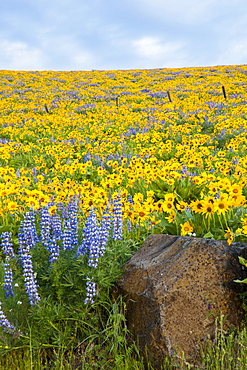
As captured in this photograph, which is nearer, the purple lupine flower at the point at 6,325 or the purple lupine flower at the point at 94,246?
the purple lupine flower at the point at 6,325

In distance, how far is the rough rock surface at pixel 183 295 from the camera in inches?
117

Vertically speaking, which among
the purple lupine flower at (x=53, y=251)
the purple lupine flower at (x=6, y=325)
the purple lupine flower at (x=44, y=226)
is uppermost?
the purple lupine flower at (x=44, y=226)

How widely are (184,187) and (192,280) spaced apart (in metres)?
3.32

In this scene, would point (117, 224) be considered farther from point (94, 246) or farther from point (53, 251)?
point (53, 251)

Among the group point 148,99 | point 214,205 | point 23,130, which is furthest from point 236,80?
point 214,205

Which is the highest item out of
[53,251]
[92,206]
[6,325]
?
[92,206]

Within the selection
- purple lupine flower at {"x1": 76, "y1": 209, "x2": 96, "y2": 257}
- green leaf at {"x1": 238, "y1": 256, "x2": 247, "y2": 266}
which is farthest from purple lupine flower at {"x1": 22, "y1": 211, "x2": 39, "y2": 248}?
green leaf at {"x1": 238, "y1": 256, "x2": 247, "y2": 266}

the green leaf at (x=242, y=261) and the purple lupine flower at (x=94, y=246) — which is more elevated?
the purple lupine flower at (x=94, y=246)

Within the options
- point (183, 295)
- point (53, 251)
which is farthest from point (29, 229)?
point (183, 295)

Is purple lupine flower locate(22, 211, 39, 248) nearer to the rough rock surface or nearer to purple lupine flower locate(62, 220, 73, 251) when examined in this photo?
purple lupine flower locate(62, 220, 73, 251)

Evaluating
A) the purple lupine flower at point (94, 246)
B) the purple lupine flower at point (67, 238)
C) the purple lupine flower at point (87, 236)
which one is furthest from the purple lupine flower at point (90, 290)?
the purple lupine flower at point (67, 238)

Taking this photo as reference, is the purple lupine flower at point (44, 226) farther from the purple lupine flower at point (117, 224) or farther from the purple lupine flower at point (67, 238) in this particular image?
the purple lupine flower at point (117, 224)

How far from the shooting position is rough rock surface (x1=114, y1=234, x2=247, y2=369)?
298cm

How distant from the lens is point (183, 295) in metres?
3.12
